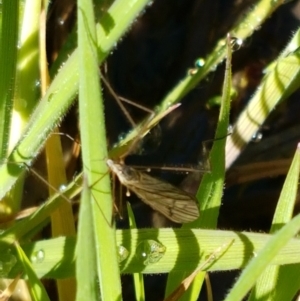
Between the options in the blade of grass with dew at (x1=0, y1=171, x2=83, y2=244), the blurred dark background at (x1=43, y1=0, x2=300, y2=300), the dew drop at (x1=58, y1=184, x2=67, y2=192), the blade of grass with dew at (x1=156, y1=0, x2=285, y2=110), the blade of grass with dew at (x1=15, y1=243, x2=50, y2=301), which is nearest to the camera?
the blade of grass with dew at (x1=15, y1=243, x2=50, y2=301)

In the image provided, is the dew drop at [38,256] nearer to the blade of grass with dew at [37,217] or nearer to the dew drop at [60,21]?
the blade of grass with dew at [37,217]

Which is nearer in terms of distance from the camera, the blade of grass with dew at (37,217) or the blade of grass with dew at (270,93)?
the blade of grass with dew at (37,217)

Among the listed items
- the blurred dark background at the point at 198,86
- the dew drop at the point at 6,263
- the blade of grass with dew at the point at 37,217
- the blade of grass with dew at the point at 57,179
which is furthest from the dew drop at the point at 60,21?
the dew drop at the point at 6,263

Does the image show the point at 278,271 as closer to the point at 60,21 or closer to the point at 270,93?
the point at 270,93

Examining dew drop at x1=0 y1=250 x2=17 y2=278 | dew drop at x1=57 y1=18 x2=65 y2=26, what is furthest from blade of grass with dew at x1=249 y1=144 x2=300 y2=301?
dew drop at x1=57 y1=18 x2=65 y2=26

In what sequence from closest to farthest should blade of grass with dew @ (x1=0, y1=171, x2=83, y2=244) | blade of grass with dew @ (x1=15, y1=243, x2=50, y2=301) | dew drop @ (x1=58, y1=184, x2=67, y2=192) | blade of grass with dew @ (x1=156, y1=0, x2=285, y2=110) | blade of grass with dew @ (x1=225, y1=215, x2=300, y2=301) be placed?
blade of grass with dew @ (x1=225, y1=215, x2=300, y2=301) → blade of grass with dew @ (x1=15, y1=243, x2=50, y2=301) → blade of grass with dew @ (x1=0, y1=171, x2=83, y2=244) → dew drop @ (x1=58, y1=184, x2=67, y2=192) → blade of grass with dew @ (x1=156, y1=0, x2=285, y2=110)

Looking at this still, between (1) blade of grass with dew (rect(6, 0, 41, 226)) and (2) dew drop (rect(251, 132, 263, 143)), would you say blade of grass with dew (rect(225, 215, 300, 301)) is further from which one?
(2) dew drop (rect(251, 132, 263, 143))

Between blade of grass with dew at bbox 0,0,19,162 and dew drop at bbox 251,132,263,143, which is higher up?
blade of grass with dew at bbox 0,0,19,162
